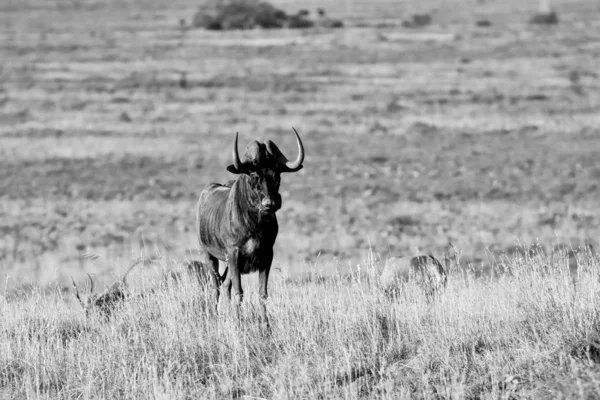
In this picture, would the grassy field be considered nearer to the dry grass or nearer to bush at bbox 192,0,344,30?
the dry grass

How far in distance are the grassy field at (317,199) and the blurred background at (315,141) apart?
0.13m

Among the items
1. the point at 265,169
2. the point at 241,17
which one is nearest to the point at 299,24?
the point at 241,17

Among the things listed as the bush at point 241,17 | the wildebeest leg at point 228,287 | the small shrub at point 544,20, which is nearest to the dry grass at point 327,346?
the wildebeest leg at point 228,287

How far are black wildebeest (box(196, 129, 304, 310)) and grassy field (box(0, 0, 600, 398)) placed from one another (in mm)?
520

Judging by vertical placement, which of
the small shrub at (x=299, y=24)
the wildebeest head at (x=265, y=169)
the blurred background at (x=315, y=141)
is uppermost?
the small shrub at (x=299, y=24)

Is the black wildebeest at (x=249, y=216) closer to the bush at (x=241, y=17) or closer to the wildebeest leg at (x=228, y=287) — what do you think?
the wildebeest leg at (x=228, y=287)

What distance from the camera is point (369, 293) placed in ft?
30.0

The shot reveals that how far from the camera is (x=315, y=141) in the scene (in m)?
34.3

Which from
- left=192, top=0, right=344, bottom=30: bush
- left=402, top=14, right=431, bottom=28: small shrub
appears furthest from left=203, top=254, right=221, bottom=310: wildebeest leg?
left=402, top=14, right=431, bottom=28: small shrub

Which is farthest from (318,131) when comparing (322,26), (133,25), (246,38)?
(133,25)

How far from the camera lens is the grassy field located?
7422mm

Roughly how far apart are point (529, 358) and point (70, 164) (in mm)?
25197

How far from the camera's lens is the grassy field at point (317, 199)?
7.42 metres

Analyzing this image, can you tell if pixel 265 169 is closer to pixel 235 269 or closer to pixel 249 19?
pixel 235 269
